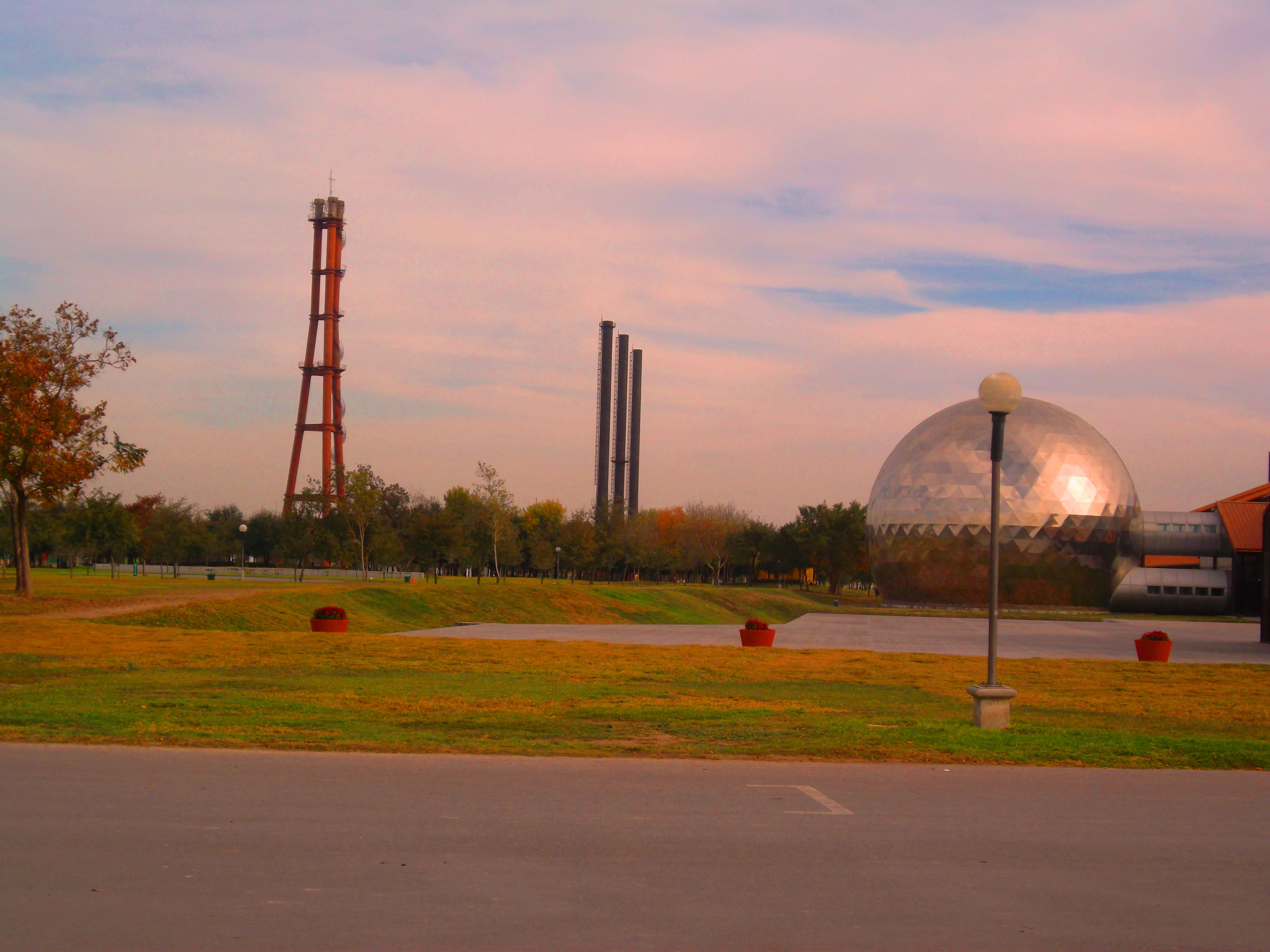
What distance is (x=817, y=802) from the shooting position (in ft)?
27.6

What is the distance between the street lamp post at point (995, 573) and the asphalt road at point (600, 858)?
2900 mm

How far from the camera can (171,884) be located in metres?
5.73

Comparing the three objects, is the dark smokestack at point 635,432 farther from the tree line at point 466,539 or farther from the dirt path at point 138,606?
the dirt path at point 138,606

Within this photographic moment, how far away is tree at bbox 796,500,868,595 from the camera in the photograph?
314 feet

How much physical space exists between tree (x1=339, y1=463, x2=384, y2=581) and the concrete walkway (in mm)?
29162

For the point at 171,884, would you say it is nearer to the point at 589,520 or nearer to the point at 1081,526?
the point at 1081,526

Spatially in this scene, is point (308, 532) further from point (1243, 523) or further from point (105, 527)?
point (1243, 523)

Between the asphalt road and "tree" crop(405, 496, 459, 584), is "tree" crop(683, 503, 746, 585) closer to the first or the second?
"tree" crop(405, 496, 459, 584)

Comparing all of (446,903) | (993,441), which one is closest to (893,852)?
(446,903)

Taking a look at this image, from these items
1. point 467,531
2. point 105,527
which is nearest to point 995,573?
point 105,527

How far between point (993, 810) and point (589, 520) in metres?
95.9

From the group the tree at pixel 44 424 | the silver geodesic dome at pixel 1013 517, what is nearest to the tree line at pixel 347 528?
the tree at pixel 44 424

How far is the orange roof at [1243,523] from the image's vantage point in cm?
5738

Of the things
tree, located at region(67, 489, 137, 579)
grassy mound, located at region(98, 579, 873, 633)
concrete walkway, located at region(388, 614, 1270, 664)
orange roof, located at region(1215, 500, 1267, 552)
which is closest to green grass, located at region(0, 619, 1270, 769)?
concrete walkway, located at region(388, 614, 1270, 664)
